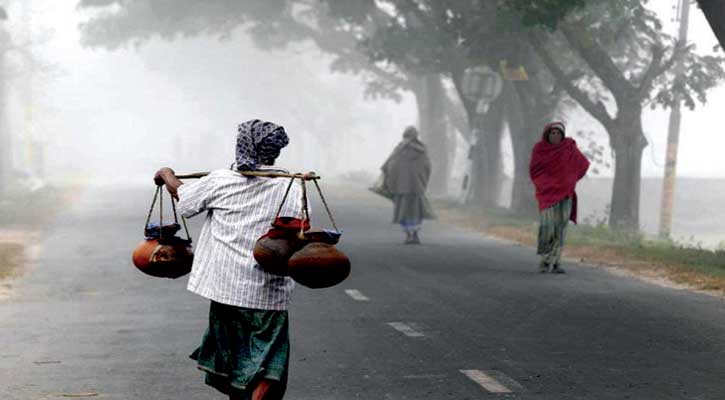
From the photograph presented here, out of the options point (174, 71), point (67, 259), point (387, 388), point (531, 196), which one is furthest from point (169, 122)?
point (387, 388)

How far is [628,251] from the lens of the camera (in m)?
21.1

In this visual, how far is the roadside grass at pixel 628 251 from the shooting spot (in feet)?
57.6

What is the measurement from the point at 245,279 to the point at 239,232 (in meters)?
0.23

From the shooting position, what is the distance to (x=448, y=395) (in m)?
8.68

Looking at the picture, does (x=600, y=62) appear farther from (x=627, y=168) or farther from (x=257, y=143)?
(x=257, y=143)

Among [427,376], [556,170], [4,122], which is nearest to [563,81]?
[556,170]

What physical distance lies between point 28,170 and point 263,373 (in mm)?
47067

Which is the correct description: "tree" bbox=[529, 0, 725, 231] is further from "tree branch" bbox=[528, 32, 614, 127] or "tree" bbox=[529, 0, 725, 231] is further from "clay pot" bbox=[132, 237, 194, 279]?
"clay pot" bbox=[132, 237, 194, 279]

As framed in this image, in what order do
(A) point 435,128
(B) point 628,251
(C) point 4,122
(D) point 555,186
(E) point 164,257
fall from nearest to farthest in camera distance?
(E) point 164,257 < (D) point 555,186 < (B) point 628,251 < (A) point 435,128 < (C) point 4,122

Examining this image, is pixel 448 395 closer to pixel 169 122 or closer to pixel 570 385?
pixel 570 385

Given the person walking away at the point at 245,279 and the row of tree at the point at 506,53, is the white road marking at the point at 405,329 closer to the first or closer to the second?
the person walking away at the point at 245,279

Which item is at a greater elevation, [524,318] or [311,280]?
[311,280]

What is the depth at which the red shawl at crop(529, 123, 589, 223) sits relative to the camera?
17391 millimetres

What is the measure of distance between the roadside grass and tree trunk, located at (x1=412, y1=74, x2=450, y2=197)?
12.1 m
